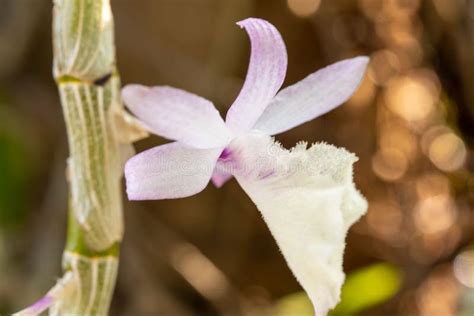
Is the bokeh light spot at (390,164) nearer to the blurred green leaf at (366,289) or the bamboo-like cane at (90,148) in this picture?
the blurred green leaf at (366,289)

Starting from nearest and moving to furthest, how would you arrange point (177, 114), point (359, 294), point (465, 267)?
point (177, 114), point (359, 294), point (465, 267)

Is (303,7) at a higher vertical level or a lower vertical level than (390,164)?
higher

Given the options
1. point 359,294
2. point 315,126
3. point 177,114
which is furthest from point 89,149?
point 315,126

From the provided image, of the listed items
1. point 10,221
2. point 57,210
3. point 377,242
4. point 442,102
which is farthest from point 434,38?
point 10,221

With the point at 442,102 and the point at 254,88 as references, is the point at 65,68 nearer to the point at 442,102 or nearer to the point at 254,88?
the point at 254,88

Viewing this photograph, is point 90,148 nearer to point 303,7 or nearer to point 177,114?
point 177,114

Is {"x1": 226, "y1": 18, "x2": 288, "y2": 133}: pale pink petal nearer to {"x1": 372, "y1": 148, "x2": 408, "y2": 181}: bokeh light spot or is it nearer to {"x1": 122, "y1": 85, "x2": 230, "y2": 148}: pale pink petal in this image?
{"x1": 122, "y1": 85, "x2": 230, "y2": 148}: pale pink petal

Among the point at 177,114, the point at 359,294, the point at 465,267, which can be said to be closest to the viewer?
the point at 177,114
